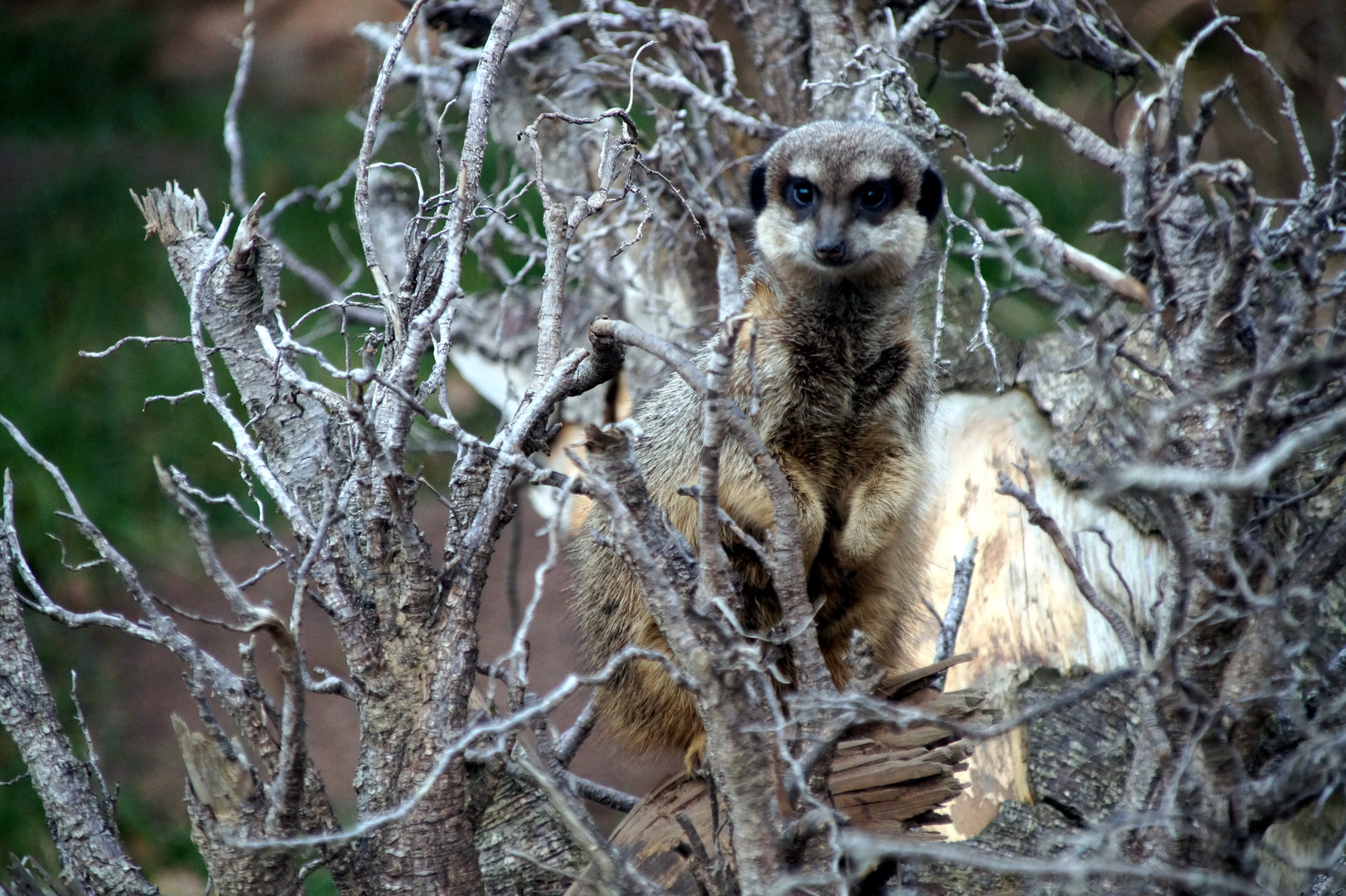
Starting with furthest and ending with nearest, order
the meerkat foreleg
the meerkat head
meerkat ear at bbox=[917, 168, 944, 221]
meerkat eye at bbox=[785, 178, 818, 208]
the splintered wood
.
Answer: meerkat ear at bbox=[917, 168, 944, 221], meerkat eye at bbox=[785, 178, 818, 208], the meerkat head, the meerkat foreleg, the splintered wood

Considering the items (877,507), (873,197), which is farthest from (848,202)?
(877,507)

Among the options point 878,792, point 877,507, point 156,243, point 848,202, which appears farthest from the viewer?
point 156,243

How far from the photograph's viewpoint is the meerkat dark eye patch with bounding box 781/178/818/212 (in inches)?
122

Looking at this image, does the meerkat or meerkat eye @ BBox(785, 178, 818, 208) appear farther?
meerkat eye @ BBox(785, 178, 818, 208)

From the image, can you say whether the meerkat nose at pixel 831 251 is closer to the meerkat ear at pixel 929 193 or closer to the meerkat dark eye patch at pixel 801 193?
the meerkat dark eye patch at pixel 801 193

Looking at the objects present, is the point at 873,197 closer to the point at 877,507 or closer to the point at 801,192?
the point at 801,192

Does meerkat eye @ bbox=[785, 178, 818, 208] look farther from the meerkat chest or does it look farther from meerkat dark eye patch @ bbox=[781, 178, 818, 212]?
the meerkat chest

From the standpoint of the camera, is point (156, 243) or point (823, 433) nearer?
point (823, 433)

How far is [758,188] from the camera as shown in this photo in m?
3.26

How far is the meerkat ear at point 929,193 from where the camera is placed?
10.6 ft

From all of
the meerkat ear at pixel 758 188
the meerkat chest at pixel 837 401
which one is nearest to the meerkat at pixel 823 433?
the meerkat chest at pixel 837 401

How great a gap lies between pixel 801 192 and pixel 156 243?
5784 mm

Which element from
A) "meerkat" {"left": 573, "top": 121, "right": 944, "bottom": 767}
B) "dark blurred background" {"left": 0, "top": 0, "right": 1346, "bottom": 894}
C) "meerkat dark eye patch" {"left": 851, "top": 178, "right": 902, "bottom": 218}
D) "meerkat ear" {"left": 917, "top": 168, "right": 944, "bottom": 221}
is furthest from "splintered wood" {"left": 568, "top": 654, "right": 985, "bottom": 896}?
"meerkat ear" {"left": 917, "top": 168, "right": 944, "bottom": 221}

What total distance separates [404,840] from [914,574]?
1.66m
